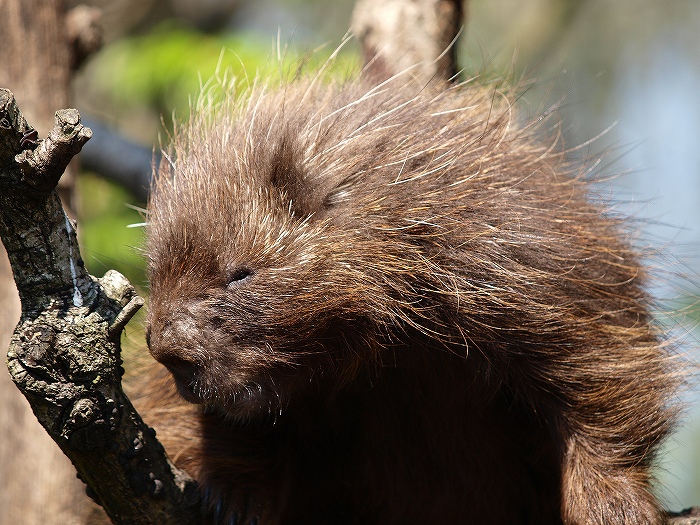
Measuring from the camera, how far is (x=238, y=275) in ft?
7.48

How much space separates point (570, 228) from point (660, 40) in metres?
8.63

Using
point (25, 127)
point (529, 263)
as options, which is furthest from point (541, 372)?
point (25, 127)

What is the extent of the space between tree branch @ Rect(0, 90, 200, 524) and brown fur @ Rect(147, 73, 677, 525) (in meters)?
0.27

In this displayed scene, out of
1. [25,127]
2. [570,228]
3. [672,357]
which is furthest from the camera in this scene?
[672,357]

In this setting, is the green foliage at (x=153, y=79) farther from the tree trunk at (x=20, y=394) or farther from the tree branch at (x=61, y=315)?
the tree branch at (x=61, y=315)

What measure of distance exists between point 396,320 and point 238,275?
511mm

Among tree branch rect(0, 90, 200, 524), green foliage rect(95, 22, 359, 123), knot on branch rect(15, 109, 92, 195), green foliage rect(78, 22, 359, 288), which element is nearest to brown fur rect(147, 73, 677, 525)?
tree branch rect(0, 90, 200, 524)

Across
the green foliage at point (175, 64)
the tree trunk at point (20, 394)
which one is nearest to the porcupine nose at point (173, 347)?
the tree trunk at point (20, 394)

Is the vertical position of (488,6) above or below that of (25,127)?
above

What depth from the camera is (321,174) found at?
2.38m

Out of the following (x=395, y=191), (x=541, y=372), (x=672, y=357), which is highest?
(x=395, y=191)

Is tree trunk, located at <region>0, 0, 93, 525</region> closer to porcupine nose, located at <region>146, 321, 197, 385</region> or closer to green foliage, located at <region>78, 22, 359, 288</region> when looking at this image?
green foliage, located at <region>78, 22, 359, 288</region>

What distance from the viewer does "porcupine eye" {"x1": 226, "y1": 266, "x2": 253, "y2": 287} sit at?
2270 mm

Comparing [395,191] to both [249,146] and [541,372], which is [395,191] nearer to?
[249,146]
